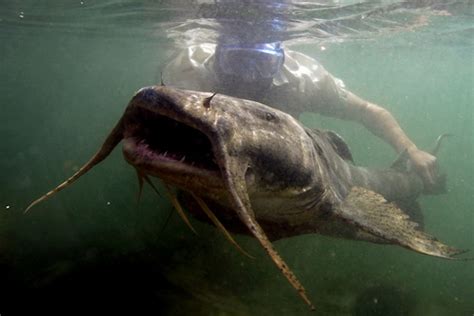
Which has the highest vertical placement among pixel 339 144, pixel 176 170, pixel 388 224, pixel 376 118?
pixel 176 170

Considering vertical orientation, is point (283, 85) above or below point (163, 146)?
below

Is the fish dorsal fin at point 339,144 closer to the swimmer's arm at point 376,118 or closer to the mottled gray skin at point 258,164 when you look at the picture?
the mottled gray skin at point 258,164

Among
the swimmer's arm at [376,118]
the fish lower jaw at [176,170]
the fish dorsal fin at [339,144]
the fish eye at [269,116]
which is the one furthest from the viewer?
the swimmer's arm at [376,118]

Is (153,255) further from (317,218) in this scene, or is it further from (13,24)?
(13,24)

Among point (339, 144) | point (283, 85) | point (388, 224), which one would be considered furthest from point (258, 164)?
point (283, 85)

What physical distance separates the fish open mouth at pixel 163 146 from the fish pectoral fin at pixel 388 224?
1.58m

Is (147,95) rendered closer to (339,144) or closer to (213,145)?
(213,145)

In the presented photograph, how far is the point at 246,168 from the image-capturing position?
247 cm

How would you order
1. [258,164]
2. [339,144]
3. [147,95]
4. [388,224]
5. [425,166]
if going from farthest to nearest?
[425,166] → [339,144] → [388,224] → [258,164] → [147,95]

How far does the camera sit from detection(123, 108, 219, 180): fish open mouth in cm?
228

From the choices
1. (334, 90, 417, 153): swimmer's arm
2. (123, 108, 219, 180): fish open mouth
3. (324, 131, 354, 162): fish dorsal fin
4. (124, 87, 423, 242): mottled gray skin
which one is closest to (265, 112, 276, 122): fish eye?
(124, 87, 423, 242): mottled gray skin

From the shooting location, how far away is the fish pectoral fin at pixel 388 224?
3.18 m

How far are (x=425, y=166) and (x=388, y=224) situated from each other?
521cm

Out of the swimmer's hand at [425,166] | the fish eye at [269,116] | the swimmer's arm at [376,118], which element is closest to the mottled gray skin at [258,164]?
the fish eye at [269,116]
